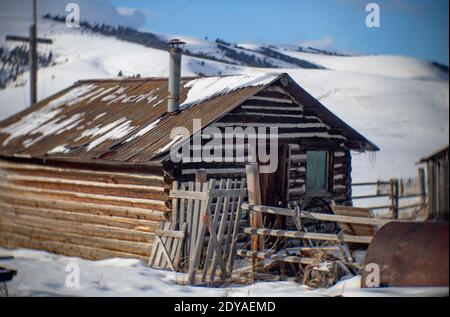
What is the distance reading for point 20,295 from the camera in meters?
7.04

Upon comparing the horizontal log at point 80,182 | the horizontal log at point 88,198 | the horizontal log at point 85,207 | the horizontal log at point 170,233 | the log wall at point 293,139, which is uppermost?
the log wall at point 293,139

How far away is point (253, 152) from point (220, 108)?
4.63 feet

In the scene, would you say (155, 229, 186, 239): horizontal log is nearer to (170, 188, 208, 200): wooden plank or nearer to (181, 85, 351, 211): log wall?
(170, 188, 208, 200): wooden plank

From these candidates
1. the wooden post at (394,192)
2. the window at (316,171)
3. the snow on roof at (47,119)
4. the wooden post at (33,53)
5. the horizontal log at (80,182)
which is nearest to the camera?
the horizontal log at (80,182)

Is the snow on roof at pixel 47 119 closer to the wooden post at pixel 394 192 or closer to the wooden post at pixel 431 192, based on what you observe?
the wooden post at pixel 394 192

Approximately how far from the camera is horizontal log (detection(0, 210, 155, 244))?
1109 centimetres

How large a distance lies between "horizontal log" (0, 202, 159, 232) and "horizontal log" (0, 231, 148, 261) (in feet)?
1.84

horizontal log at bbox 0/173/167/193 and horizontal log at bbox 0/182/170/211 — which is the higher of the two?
horizontal log at bbox 0/173/167/193

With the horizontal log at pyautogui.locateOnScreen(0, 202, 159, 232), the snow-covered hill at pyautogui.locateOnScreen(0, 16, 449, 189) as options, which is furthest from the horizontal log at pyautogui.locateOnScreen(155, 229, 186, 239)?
the snow-covered hill at pyautogui.locateOnScreen(0, 16, 449, 189)

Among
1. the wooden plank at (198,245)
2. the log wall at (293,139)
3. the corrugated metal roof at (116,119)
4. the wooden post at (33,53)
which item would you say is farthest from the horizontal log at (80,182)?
the wooden post at (33,53)

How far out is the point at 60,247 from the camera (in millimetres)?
12539

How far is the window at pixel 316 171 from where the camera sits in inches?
537

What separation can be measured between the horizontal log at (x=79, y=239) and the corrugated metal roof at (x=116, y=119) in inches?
70.1
